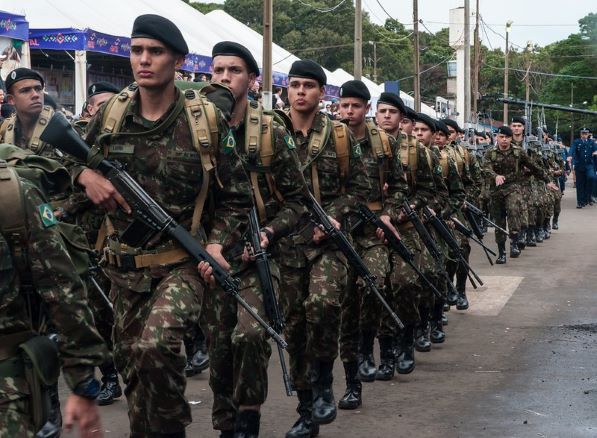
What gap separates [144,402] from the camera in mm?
4613

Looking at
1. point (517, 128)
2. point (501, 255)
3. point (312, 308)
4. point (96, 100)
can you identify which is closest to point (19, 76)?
point (96, 100)

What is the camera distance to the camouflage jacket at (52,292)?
345 centimetres

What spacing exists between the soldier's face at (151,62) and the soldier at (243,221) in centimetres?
41

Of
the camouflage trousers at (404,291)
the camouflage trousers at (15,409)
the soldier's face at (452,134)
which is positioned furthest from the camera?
the soldier's face at (452,134)

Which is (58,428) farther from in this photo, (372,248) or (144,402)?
(372,248)

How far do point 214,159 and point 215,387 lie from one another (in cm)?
135

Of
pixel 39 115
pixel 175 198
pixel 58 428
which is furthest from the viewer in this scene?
pixel 39 115

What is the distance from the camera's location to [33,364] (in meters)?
3.42

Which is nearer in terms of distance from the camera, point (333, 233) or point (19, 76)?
point (333, 233)

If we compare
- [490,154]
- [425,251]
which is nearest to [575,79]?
[490,154]

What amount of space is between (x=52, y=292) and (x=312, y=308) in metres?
3.14

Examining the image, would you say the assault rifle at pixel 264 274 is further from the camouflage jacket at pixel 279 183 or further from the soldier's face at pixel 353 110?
the soldier's face at pixel 353 110

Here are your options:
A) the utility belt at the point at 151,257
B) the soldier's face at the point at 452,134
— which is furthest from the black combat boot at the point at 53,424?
the soldier's face at the point at 452,134

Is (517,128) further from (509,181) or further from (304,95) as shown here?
(304,95)
